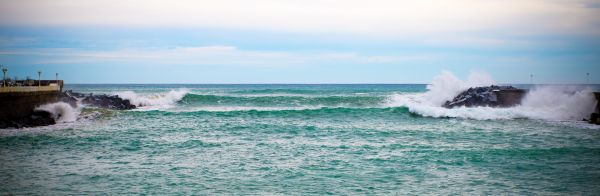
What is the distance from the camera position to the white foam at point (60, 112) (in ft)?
72.6

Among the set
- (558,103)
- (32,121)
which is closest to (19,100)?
(32,121)

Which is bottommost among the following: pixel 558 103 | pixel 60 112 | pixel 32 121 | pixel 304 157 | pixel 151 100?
pixel 304 157

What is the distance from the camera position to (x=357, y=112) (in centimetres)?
2573

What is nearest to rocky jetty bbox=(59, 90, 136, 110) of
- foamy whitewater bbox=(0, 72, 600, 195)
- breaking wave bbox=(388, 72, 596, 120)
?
foamy whitewater bbox=(0, 72, 600, 195)

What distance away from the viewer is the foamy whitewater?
9398mm

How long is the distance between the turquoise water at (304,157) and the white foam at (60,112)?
119cm

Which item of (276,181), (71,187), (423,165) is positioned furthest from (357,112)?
(71,187)

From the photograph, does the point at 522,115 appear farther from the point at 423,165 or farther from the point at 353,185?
the point at 353,185

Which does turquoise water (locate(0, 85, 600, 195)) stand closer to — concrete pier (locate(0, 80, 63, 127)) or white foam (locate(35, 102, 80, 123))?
white foam (locate(35, 102, 80, 123))

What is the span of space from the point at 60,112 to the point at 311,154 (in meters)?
15.8

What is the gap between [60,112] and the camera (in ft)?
75.0

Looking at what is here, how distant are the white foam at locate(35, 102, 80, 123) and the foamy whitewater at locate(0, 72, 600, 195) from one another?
0.24ft

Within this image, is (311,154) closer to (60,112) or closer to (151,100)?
(60,112)

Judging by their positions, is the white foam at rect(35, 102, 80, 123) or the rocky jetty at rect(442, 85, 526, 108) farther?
the rocky jetty at rect(442, 85, 526, 108)
